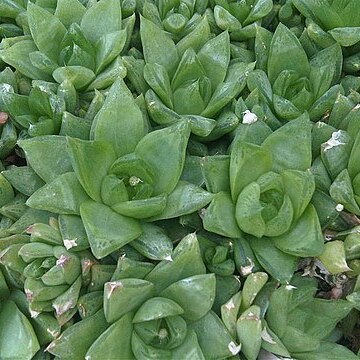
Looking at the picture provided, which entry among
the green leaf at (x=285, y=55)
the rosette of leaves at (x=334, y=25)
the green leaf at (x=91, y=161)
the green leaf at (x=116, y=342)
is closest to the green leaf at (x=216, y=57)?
the green leaf at (x=285, y=55)

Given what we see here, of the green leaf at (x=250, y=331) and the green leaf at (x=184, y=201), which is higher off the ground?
the green leaf at (x=184, y=201)

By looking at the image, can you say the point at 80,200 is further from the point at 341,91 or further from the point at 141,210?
the point at 341,91

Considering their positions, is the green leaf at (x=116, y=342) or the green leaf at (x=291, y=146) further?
the green leaf at (x=291, y=146)

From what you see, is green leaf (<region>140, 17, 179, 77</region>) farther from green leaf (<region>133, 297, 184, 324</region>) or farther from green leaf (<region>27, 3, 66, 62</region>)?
green leaf (<region>133, 297, 184, 324</region>)

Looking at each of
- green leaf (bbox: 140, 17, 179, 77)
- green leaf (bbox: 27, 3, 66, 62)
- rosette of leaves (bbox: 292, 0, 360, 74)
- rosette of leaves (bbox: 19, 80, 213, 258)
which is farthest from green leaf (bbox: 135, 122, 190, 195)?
rosette of leaves (bbox: 292, 0, 360, 74)

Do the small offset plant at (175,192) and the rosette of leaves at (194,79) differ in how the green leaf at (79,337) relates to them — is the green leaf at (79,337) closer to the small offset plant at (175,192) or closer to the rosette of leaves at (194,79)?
the small offset plant at (175,192)

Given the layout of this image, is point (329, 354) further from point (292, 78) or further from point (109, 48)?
point (109, 48)

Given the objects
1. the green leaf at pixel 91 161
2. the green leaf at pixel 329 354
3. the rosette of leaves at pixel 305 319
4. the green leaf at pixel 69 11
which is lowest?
the green leaf at pixel 329 354
